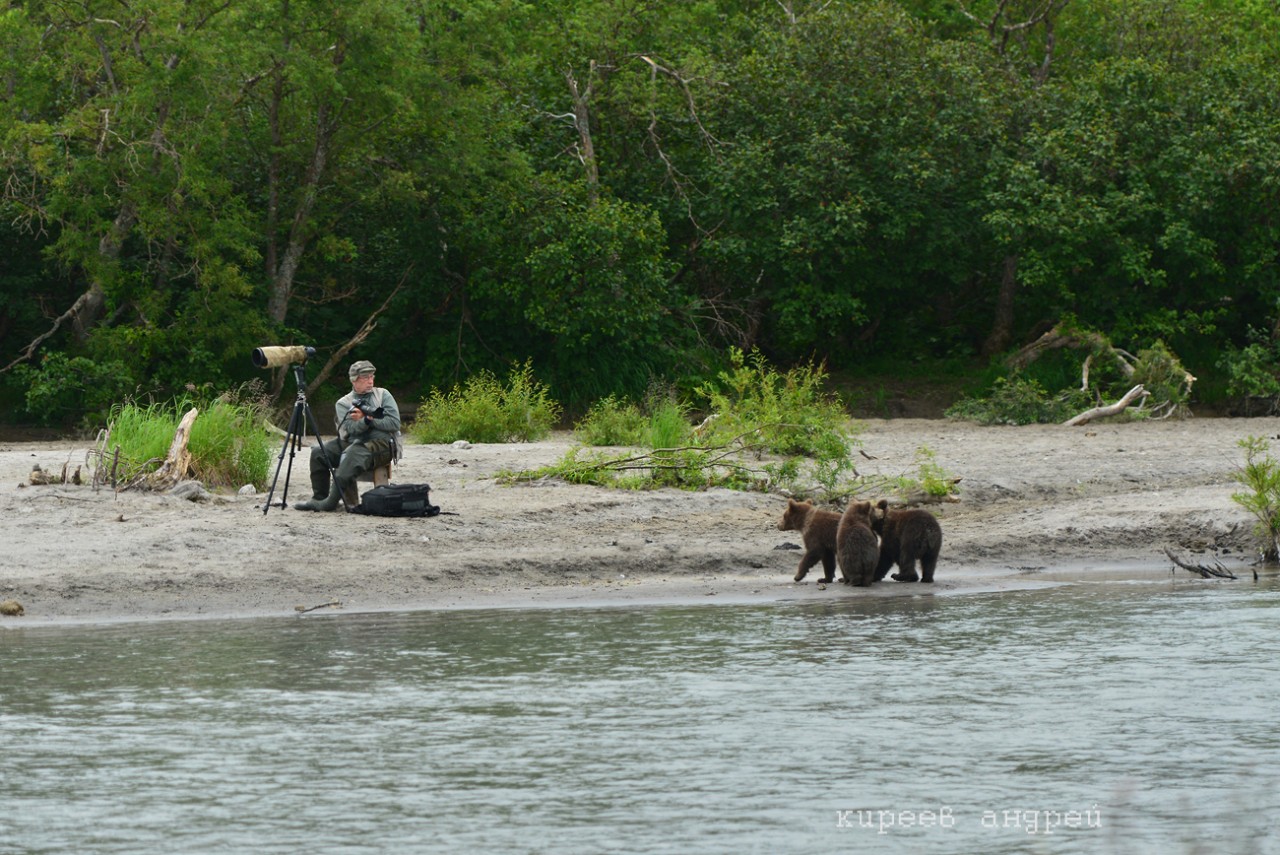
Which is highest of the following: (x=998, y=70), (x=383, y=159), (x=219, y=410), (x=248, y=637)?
(x=998, y=70)

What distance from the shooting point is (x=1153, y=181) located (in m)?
29.3

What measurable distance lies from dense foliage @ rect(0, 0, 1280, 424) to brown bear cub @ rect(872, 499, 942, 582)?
1507 cm

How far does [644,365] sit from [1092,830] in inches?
876

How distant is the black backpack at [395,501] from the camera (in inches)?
542

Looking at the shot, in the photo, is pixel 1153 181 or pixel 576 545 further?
pixel 1153 181

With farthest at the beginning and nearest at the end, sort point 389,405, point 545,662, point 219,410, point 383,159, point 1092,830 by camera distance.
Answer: point 383,159
point 219,410
point 389,405
point 545,662
point 1092,830

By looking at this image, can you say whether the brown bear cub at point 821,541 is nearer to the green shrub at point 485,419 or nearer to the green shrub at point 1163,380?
the green shrub at point 485,419

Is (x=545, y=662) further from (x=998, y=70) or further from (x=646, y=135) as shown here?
(x=998, y=70)

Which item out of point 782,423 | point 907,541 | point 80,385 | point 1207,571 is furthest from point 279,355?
point 80,385

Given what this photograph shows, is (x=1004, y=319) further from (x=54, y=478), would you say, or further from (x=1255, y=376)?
(x=54, y=478)

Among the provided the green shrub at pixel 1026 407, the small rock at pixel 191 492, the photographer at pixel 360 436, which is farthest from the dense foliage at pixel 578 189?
the photographer at pixel 360 436

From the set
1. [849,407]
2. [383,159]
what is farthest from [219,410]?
[849,407]

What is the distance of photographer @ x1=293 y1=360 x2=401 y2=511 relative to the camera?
13836mm

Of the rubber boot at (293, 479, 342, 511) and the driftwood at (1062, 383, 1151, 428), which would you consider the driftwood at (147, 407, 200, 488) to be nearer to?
the rubber boot at (293, 479, 342, 511)
